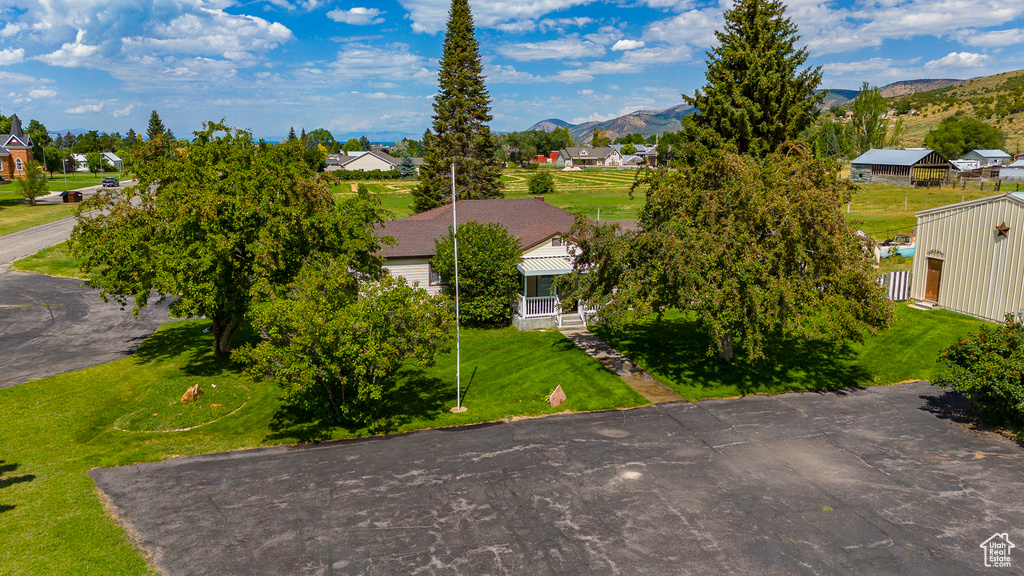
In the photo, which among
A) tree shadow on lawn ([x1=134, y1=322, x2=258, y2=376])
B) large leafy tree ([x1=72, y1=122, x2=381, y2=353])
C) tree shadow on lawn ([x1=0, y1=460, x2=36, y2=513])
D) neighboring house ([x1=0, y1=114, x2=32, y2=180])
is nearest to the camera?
tree shadow on lawn ([x1=0, y1=460, x2=36, y2=513])

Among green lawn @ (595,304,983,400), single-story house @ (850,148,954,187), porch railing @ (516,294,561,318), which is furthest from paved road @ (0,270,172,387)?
single-story house @ (850,148,954,187)

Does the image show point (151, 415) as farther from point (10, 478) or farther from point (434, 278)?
point (434, 278)

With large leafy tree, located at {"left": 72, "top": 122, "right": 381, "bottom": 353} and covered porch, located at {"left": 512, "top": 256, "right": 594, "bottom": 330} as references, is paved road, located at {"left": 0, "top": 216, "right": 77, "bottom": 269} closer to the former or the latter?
large leafy tree, located at {"left": 72, "top": 122, "right": 381, "bottom": 353}

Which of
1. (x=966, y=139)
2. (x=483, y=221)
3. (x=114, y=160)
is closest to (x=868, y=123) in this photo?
(x=966, y=139)

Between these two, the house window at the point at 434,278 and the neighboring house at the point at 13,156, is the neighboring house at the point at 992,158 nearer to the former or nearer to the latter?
the house window at the point at 434,278

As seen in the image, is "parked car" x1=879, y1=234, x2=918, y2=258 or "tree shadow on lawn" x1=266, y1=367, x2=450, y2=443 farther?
"parked car" x1=879, y1=234, x2=918, y2=258

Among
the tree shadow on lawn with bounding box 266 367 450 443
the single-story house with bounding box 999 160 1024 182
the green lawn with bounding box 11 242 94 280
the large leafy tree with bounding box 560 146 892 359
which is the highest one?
the single-story house with bounding box 999 160 1024 182
